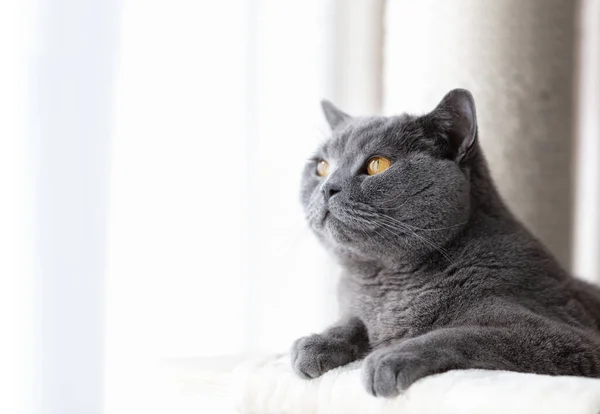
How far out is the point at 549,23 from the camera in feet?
6.40

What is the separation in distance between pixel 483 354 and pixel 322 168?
1.62 ft

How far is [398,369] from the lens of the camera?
92 cm

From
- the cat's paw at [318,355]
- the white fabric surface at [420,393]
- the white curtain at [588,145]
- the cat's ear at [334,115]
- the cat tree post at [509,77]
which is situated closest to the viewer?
the white fabric surface at [420,393]

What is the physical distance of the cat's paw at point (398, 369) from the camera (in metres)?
0.91

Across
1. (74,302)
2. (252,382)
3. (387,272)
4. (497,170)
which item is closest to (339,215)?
(387,272)

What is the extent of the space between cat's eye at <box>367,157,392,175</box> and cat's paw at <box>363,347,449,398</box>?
35cm

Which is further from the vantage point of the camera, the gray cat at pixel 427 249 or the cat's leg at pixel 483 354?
the gray cat at pixel 427 249

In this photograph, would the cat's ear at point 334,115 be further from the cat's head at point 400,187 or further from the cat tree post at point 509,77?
the cat tree post at point 509,77

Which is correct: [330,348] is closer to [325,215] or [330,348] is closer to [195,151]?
[325,215]

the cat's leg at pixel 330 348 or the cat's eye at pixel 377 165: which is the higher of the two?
the cat's eye at pixel 377 165

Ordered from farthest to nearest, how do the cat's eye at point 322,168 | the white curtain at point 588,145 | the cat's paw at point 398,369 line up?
the white curtain at point 588,145 → the cat's eye at point 322,168 → the cat's paw at point 398,369

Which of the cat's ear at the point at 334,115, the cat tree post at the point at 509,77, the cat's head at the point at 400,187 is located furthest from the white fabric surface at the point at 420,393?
the cat tree post at the point at 509,77

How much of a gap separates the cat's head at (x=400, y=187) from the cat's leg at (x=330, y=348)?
131mm

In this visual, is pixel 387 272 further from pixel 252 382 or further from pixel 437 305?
pixel 252 382
